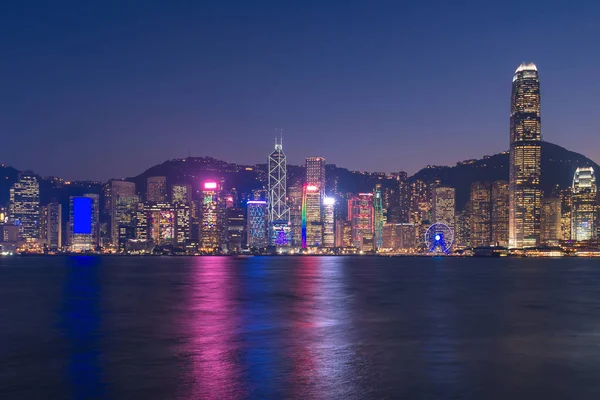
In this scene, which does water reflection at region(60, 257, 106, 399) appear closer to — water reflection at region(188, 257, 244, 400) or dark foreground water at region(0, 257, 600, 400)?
dark foreground water at region(0, 257, 600, 400)

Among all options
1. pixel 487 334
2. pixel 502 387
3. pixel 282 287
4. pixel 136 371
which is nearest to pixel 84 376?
pixel 136 371

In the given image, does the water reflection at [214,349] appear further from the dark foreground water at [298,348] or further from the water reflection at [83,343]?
the water reflection at [83,343]

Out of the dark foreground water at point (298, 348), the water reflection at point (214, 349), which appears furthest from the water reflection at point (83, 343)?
the water reflection at point (214, 349)

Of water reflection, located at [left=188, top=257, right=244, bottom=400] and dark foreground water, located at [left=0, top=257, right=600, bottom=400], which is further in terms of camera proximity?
dark foreground water, located at [left=0, top=257, right=600, bottom=400]

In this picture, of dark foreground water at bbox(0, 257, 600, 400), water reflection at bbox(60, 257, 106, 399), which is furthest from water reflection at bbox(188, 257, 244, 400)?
water reflection at bbox(60, 257, 106, 399)

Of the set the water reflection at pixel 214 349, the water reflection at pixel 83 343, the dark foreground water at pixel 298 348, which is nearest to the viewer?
the water reflection at pixel 214 349

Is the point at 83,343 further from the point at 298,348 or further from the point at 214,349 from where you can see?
the point at 298,348

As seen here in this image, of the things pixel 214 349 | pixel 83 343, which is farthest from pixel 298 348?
pixel 83 343

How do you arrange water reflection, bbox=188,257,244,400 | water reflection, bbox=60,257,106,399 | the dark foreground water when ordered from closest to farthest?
1. water reflection, bbox=188,257,244,400
2. the dark foreground water
3. water reflection, bbox=60,257,106,399
